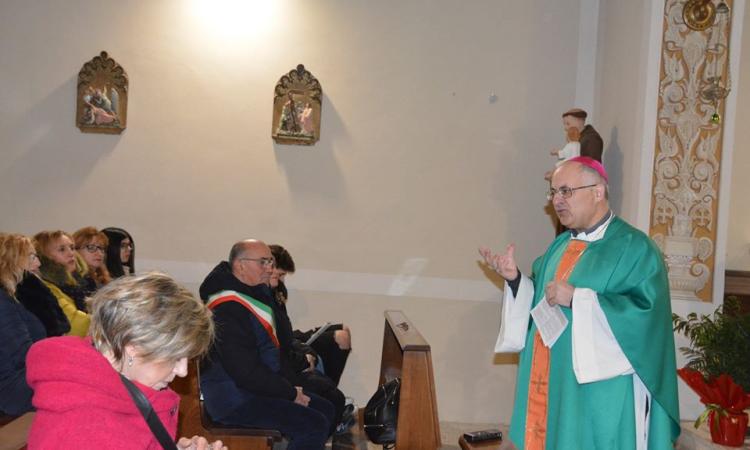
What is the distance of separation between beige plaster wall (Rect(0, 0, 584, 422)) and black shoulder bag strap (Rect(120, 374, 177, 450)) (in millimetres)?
5484

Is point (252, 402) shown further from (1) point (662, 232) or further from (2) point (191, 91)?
(2) point (191, 91)

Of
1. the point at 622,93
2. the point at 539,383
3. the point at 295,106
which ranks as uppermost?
the point at 622,93

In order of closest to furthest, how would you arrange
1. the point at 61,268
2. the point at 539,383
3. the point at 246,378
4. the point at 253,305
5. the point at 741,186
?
the point at 539,383, the point at 246,378, the point at 253,305, the point at 61,268, the point at 741,186

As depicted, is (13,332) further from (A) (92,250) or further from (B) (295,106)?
(B) (295,106)

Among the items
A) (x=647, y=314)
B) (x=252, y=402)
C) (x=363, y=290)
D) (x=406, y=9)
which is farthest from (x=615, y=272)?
(x=406, y=9)

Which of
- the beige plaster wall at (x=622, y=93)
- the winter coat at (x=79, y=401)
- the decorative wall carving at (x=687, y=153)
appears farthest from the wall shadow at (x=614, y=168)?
the winter coat at (x=79, y=401)

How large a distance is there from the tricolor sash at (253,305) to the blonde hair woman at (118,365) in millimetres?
2184

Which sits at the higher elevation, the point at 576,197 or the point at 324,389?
the point at 576,197

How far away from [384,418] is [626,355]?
1858mm

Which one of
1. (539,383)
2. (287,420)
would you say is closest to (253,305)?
(287,420)

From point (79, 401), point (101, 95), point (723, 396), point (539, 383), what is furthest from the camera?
point (101, 95)

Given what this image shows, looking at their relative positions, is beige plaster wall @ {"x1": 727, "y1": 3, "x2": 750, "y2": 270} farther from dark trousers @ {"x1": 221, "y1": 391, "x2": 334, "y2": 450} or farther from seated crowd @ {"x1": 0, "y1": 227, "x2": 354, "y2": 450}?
dark trousers @ {"x1": 221, "y1": 391, "x2": 334, "y2": 450}

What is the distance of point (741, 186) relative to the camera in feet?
24.2

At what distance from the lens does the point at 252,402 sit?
4.33m
